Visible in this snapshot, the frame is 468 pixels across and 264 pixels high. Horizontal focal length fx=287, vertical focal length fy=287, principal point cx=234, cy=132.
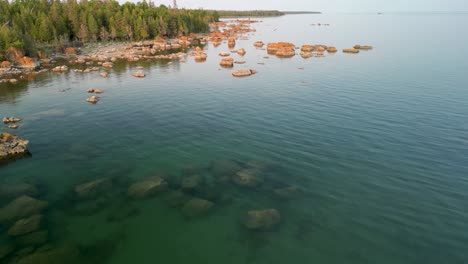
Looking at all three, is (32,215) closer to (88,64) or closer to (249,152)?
(249,152)

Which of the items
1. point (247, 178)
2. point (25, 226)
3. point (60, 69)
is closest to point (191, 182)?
point (247, 178)

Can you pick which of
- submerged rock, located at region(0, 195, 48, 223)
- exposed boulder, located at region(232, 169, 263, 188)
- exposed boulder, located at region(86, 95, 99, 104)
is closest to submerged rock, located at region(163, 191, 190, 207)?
exposed boulder, located at region(232, 169, 263, 188)

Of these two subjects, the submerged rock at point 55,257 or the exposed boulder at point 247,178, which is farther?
the exposed boulder at point 247,178

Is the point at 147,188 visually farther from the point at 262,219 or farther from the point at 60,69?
the point at 60,69

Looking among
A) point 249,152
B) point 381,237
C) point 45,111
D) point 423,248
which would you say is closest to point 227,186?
point 249,152

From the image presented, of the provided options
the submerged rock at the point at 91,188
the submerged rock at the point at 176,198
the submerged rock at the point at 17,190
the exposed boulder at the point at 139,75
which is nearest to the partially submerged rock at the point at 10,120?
the submerged rock at the point at 17,190


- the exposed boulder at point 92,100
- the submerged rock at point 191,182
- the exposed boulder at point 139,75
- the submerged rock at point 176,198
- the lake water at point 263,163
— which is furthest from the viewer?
the exposed boulder at point 139,75

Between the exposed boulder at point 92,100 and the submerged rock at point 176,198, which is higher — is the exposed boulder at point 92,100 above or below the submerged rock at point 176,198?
above

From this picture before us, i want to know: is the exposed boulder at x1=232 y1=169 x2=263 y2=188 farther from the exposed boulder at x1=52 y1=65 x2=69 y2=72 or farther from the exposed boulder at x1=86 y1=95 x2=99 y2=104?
the exposed boulder at x1=52 y1=65 x2=69 y2=72

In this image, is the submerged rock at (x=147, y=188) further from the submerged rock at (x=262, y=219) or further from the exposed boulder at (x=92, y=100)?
the exposed boulder at (x=92, y=100)
